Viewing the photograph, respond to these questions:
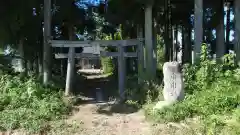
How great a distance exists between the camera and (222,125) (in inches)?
280

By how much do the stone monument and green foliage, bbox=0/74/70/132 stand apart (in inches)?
116

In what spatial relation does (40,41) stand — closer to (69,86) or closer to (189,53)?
(69,86)

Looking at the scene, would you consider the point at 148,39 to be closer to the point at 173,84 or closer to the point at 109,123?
the point at 173,84

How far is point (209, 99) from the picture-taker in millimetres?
8180

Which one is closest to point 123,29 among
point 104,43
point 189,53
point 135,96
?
point 189,53

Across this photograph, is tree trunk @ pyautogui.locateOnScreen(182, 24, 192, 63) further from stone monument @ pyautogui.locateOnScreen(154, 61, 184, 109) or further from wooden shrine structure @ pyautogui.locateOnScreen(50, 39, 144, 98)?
stone monument @ pyautogui.locateOnScreen(154, 61, 184, 109)

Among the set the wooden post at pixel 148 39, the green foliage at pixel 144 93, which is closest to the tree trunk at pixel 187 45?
the wooden post at pixel 148 39

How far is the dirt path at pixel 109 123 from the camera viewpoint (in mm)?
7969

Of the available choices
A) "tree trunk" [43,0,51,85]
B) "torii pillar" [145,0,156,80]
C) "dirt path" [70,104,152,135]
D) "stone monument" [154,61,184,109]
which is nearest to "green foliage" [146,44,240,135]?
"stone monument" [154,61,184,109]

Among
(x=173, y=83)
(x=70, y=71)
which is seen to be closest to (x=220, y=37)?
(x=70, y=71)

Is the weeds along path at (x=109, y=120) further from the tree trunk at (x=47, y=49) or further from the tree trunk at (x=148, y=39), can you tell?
the tree trunk at (x=148, y=39)

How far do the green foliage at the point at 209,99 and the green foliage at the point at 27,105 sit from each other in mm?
2893

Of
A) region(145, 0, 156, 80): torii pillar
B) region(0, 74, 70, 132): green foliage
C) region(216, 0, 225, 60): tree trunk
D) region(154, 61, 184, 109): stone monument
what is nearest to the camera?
region(0, 74, 70, 132): green foliage

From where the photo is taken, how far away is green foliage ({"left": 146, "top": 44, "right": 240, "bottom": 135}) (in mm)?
7257
